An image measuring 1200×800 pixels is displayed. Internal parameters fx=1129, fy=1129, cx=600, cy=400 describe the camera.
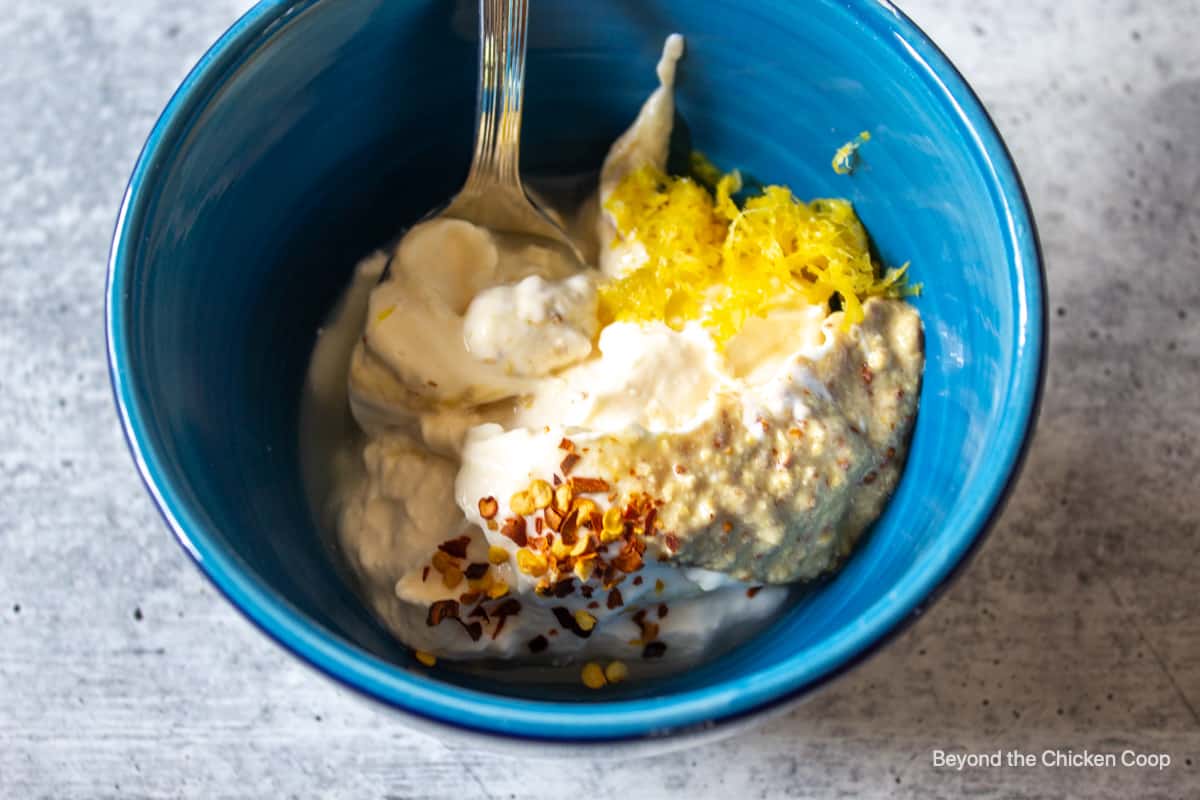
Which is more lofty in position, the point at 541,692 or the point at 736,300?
the point at 736,300

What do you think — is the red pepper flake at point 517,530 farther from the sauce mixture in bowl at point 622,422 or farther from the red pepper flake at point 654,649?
the red pepper flake at point 654,649

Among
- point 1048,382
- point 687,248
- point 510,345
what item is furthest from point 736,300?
point 1048,382

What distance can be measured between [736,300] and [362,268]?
16.5 inches

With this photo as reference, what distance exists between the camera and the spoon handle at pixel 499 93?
1065 mm

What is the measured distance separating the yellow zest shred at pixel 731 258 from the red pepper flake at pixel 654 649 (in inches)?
11.4

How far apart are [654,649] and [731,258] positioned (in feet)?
1.25

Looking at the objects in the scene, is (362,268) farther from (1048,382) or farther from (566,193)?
(1048,382)

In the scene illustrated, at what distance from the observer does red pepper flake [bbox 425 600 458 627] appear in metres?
1.00

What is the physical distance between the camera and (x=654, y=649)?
106 cm

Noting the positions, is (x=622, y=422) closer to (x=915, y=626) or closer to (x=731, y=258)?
(x=731, y=258)

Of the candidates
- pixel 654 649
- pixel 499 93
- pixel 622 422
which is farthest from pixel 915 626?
pixel 499 93

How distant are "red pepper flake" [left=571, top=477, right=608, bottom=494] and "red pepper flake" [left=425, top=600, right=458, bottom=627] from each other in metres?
0.16

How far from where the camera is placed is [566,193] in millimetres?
1259

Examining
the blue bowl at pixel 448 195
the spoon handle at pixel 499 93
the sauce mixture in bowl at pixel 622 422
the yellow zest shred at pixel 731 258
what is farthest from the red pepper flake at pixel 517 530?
the spoon handle at pixel 499 93
